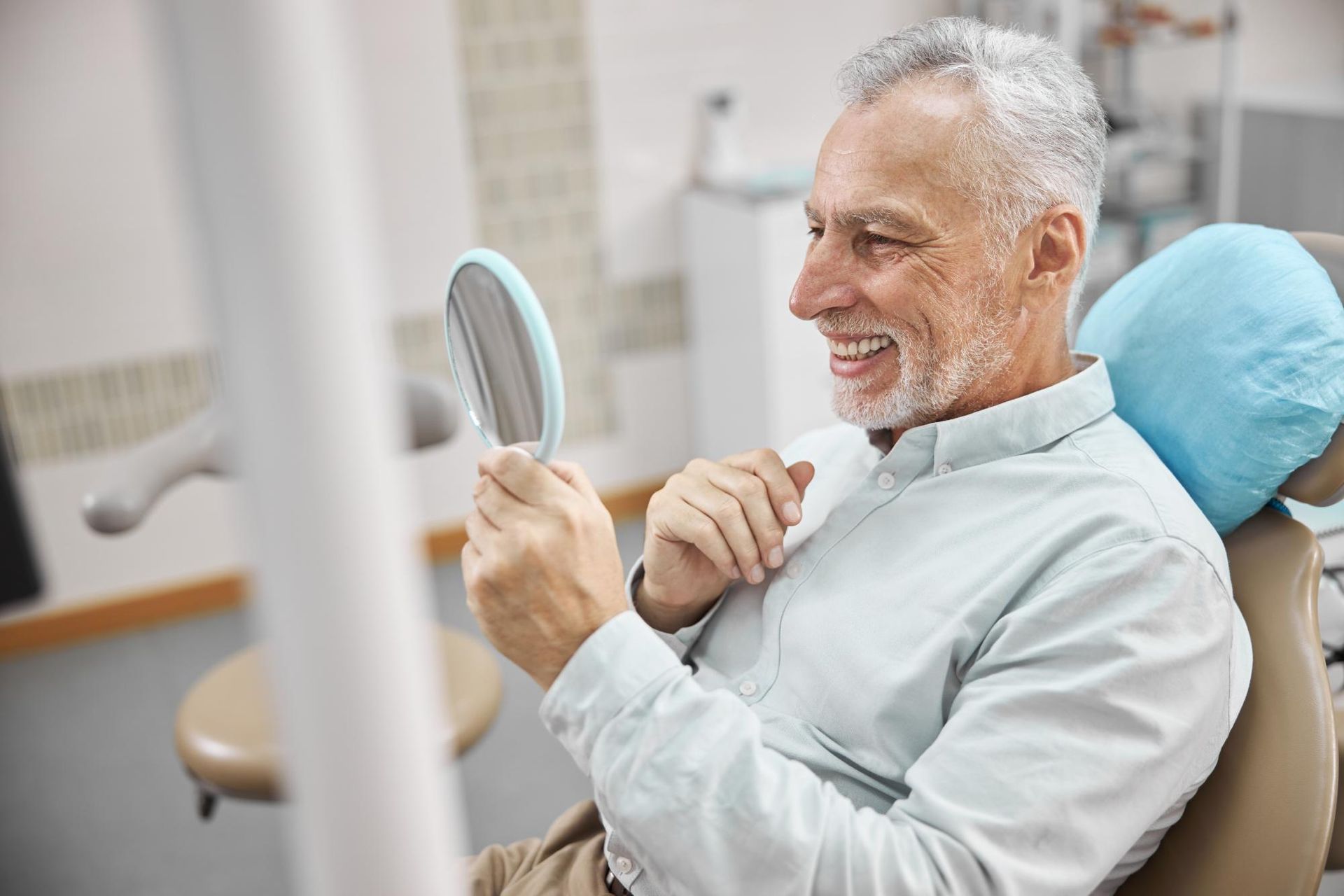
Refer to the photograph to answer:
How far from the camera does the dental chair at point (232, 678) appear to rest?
4.21ft

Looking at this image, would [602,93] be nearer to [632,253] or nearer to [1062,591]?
[632,253]

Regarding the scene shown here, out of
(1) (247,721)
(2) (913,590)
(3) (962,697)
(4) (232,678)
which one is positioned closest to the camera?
(3) (962,697)

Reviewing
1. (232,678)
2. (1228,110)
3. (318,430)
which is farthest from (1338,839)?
(1228,110)

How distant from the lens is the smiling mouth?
1.16m

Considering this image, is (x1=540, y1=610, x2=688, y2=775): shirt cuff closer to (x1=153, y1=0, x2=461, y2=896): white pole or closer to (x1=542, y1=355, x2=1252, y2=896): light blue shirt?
(x1=542, y1=355, x2=1252, y2=896): light blue shirt

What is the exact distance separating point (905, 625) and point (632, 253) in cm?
247

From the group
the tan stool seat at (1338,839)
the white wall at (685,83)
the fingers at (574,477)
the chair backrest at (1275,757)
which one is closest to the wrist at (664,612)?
the fingers at (574,477)

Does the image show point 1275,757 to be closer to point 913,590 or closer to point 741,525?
point 913,590

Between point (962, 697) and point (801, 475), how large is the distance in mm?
271

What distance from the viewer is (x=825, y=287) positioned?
115cm

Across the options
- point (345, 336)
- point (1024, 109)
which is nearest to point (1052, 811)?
point (1024, 109)

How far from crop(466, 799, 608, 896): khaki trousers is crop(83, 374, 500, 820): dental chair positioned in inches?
6.1

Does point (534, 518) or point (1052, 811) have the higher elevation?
point (534, 518)

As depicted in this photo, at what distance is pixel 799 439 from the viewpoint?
143 cm
